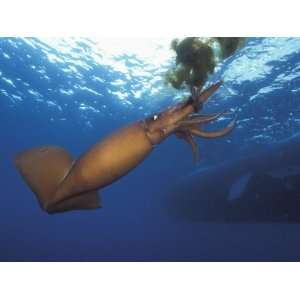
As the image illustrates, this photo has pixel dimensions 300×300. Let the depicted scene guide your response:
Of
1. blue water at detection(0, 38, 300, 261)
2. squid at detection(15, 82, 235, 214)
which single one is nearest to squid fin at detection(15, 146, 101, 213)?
squid at detection(15, 82, 235, 214)

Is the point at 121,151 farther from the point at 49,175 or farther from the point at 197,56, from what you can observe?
the point at 197,56

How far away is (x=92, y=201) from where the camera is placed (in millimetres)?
4340

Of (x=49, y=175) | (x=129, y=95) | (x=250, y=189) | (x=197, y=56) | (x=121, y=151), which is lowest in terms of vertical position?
(x=250, y=189)

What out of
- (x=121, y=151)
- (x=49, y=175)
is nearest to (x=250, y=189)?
(x=49, y=175)

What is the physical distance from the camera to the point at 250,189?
21.0 metres

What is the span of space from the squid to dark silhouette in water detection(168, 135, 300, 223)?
54.9 feet

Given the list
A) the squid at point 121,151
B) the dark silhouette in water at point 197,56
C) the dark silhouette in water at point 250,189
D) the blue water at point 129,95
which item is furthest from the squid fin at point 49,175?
the dark silhouette in water at point 250,189

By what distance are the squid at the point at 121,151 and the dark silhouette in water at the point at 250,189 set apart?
1672 cm

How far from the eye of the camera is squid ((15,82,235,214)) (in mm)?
3209

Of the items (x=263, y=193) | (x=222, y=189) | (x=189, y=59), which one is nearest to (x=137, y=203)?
(x=222, y=189)

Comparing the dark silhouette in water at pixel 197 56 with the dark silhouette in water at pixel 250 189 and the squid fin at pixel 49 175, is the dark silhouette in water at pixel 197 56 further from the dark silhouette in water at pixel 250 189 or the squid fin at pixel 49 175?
the dark silhouette in water at pixel 250 189

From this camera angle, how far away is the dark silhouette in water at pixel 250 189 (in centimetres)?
1877

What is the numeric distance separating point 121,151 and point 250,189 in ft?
63.0

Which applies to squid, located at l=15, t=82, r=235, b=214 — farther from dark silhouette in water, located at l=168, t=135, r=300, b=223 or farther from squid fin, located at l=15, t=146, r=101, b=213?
dark silhouette in water, located at l=168, t=135, r=300, b=223
